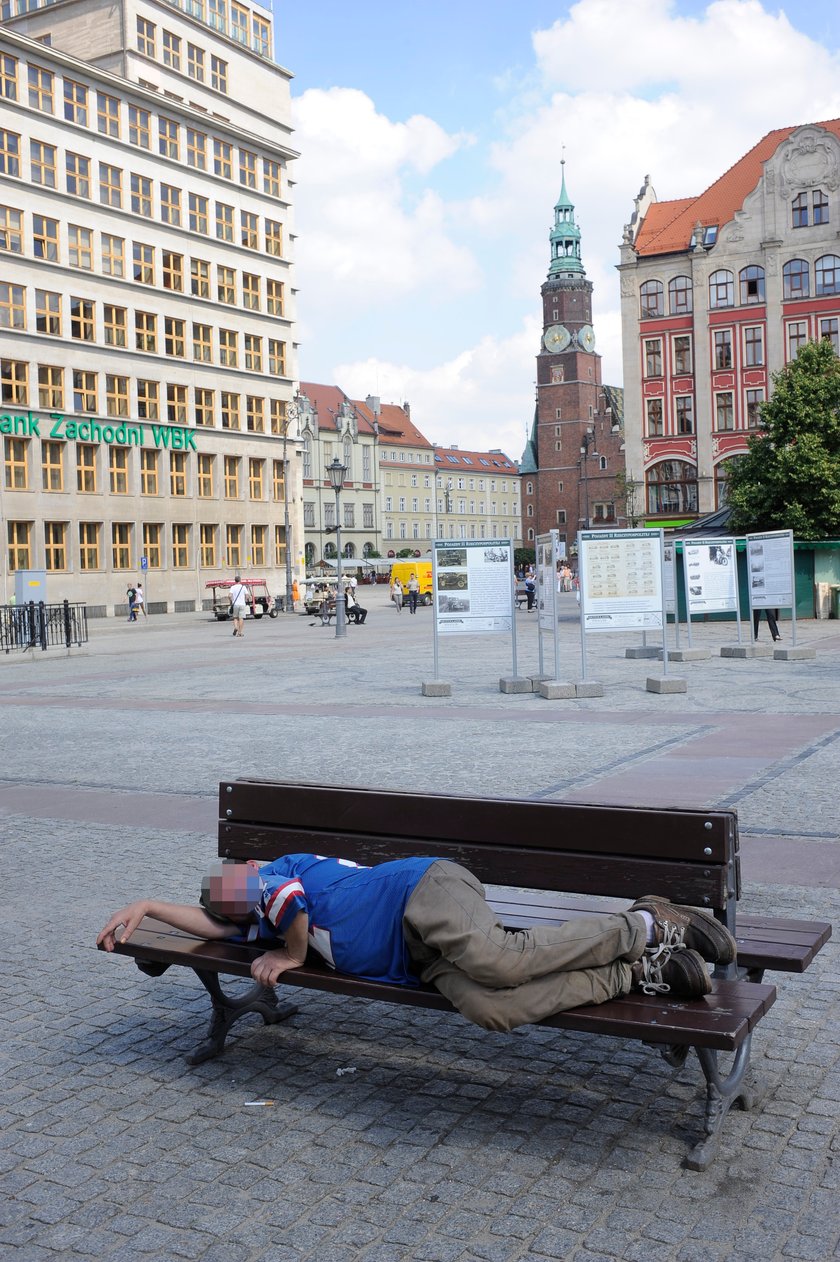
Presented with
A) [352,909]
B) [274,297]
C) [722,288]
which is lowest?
[352,909]

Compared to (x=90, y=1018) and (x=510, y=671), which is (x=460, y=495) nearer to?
(x=510, y=671)

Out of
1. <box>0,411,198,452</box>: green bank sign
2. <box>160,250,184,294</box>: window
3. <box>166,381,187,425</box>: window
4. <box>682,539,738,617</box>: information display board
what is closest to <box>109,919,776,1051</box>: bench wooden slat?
<box>682,539,738,617</box>: information display board

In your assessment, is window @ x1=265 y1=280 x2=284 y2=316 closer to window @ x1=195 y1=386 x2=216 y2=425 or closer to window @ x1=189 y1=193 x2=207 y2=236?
window @ x1=189 y1=193 x2=207 y2=236

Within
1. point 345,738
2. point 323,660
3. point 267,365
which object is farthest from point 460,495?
point 345,738

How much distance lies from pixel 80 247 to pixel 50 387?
710cm

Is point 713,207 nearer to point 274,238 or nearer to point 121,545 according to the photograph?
point 274,238

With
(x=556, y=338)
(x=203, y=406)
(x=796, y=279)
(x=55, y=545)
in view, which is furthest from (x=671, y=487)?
(x=556, y=338)

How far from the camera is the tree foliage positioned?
40.4 m

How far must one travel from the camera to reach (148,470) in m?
64.6

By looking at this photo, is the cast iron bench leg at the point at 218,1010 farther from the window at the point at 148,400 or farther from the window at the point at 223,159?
the window at the point at 223,159

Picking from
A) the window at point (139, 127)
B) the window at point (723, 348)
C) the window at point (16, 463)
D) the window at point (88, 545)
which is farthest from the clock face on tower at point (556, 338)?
the window at point (16, 463)

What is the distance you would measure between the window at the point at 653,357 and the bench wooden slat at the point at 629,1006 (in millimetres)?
70672

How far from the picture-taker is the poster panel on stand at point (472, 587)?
17047 millimetres

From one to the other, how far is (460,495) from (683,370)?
3375 inches
